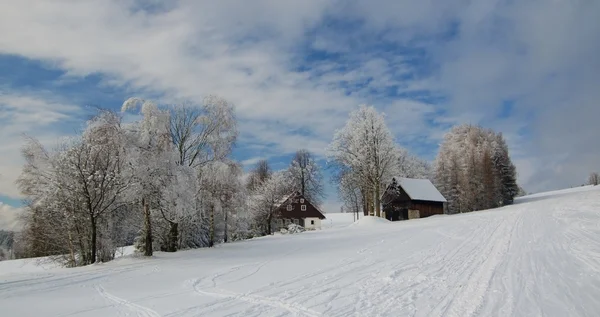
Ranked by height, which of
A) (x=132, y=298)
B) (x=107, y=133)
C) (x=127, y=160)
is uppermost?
(x=107, y=133)

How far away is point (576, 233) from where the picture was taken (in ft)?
55.3

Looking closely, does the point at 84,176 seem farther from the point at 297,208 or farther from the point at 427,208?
the point at 427,208

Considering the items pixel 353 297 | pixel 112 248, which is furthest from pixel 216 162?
pixel 353 297

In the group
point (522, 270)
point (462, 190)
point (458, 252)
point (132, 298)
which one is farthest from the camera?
point (462, 190)

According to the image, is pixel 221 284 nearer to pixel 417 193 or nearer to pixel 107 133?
pixel 107 133

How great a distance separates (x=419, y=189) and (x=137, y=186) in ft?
138

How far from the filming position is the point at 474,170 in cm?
6047

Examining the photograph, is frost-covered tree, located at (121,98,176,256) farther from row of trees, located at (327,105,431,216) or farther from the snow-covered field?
row of trees, located at (327,105,431,216)

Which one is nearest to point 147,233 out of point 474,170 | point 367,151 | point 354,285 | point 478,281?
point 354,285

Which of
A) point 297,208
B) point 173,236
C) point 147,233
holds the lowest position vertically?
point 173,236

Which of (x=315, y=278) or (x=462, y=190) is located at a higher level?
(x=462, y=190)

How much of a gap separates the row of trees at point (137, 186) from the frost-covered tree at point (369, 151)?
17.4m

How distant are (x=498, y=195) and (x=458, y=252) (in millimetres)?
53216

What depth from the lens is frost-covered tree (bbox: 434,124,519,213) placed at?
59344 mm
